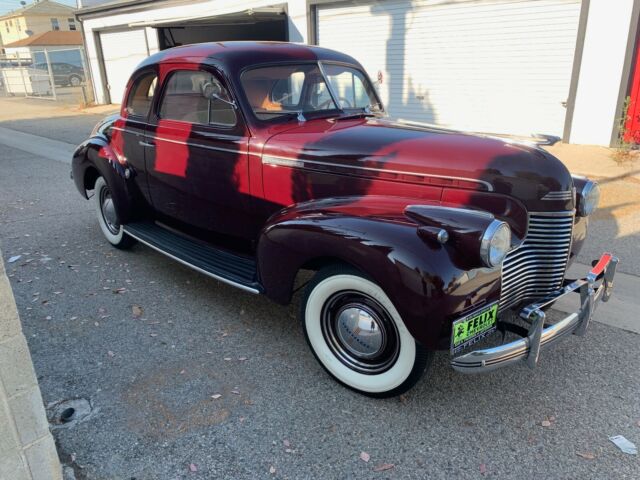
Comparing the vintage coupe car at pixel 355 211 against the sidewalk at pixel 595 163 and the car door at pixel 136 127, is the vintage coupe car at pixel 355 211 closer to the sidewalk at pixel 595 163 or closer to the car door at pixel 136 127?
the car door at pixel 136 127

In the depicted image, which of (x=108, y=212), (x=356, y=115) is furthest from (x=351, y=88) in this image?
(x=108, y=212)

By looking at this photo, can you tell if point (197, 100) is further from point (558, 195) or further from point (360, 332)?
point (558, 195)

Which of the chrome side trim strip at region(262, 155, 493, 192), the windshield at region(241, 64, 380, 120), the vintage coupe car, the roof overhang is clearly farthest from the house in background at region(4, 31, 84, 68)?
the chrome side trim strip at region(262, 155, 493, 192)

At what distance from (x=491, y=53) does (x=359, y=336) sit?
847cm

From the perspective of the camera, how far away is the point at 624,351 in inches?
125

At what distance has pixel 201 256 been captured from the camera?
3805mm

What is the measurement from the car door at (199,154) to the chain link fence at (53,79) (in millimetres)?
17050

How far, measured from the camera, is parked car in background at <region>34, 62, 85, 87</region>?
3075 centimetres

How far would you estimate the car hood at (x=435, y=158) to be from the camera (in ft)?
8.89

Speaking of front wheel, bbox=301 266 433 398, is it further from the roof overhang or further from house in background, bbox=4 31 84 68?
house in background, bbox=4 31 84 68

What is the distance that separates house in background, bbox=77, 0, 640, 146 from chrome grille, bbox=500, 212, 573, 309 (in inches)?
271

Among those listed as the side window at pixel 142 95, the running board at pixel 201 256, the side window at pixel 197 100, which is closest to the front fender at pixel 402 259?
the running board at pixel 201 256

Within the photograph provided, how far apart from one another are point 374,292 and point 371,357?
0.42m

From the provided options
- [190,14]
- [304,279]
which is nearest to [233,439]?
[304,279]
